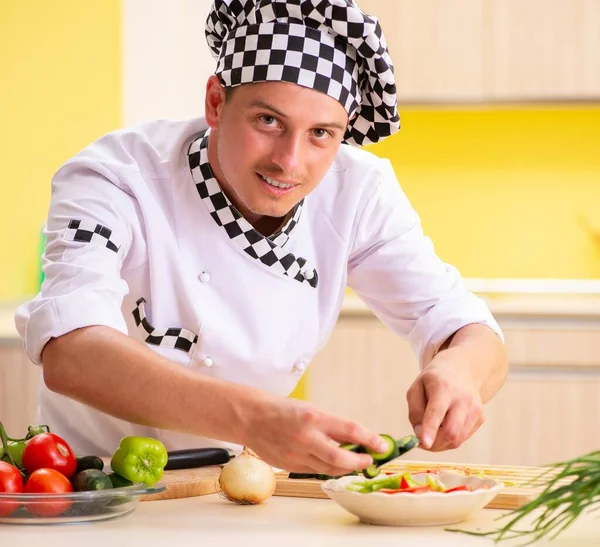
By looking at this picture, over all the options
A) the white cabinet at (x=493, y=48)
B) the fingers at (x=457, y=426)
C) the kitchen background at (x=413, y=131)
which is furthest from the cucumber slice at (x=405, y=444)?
the white cabinet at (x=493, y=48)

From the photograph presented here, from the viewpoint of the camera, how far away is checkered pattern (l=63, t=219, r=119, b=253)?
150cm

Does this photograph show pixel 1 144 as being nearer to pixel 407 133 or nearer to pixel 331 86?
pixel 407 133

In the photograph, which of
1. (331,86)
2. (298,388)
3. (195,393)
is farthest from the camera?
(298,388)

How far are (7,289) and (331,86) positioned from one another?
2367 mm

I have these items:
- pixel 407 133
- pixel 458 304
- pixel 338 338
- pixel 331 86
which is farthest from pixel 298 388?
pixel 331 86

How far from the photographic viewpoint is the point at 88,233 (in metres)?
1.51

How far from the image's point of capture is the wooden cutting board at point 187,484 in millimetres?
1380

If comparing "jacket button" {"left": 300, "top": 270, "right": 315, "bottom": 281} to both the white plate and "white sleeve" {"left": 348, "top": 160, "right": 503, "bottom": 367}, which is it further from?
the white plate

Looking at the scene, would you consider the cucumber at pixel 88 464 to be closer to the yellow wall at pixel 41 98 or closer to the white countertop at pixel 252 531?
the white countertop at pixel 252 531

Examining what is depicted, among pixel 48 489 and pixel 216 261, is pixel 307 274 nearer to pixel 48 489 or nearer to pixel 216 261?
pixel 216 261

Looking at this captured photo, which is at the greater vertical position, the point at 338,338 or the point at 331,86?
the point at 331,86

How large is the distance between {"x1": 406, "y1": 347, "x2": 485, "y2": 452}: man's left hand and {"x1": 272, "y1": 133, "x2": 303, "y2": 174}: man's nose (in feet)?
1.26

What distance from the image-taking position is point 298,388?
347 centimetres

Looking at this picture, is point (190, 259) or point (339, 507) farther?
point (190, 259)
